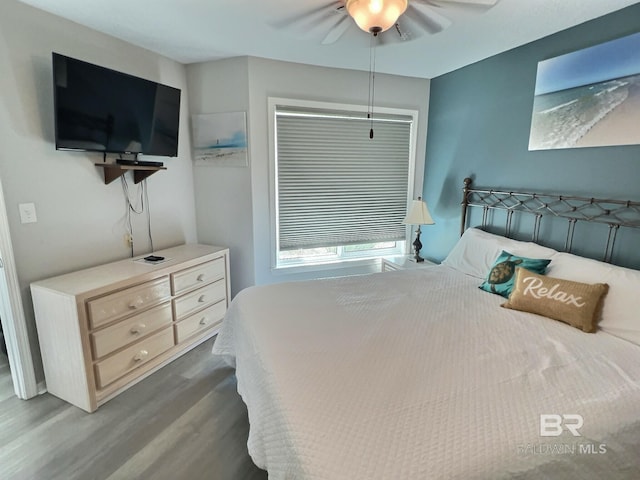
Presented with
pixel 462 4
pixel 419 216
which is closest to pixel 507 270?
pixel 419 216

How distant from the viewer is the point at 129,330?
80.9 inches

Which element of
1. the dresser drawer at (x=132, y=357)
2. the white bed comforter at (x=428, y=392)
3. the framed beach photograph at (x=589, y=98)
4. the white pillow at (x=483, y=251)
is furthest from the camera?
the white pillow at (x=483, y=251)

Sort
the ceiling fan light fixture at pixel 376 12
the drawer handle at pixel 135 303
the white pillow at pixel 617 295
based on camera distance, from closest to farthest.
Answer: the ceiling fan light fixture at pixel 376 12 → the white pillow at pixel 617 295 → the drawer handle at pixel 135 303

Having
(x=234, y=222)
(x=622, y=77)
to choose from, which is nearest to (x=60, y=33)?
(x=234, y=222)

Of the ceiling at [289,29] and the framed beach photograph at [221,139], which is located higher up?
the ceiling at [289,29]

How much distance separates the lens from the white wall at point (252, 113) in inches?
109

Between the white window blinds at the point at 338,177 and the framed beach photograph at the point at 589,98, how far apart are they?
4.39 ft

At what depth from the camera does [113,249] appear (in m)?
2.41

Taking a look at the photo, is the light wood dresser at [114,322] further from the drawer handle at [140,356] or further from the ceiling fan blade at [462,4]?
the ceiling fan blade at [462,4]

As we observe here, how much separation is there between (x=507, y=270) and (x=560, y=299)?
39cm

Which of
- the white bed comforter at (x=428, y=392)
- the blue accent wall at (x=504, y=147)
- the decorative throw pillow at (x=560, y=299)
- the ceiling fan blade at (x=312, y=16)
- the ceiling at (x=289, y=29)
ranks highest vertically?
the ceiling at (x=289, y=29)

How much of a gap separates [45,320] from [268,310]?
136 cm

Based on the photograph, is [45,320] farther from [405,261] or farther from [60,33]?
[405,261]

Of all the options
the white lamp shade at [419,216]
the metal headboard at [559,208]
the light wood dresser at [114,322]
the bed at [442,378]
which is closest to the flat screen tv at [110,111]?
the light wood dresser at [114,322]
